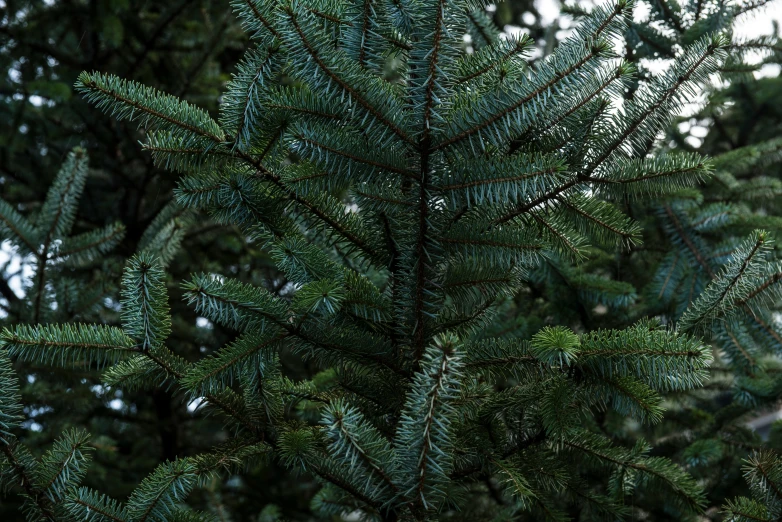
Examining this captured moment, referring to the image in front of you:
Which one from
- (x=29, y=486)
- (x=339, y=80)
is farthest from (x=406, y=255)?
(x=29, y=486)

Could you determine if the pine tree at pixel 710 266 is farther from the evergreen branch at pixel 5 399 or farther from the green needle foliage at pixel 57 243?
the green needle foliage at pixel 57 243

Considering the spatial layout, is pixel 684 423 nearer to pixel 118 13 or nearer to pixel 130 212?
pixel 130 212

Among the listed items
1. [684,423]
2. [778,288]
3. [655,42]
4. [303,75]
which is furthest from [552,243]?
[684,423]

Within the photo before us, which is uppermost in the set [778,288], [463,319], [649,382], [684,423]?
[684,423]

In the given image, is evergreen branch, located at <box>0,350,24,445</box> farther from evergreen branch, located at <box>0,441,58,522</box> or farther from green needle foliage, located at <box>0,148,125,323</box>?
green needle foliage, located at <box>0,148,125,323</box>

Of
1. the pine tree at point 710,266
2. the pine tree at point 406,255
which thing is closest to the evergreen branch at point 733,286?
the pine tree at point 406,255

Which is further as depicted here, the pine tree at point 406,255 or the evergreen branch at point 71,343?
the evergreen branch at point 71,343

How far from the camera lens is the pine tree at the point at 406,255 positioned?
5.23ft

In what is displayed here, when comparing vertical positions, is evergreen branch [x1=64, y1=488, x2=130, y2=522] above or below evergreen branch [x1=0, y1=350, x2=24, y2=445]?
below

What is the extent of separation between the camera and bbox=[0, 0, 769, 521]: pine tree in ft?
5.23

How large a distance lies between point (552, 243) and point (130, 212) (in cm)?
388

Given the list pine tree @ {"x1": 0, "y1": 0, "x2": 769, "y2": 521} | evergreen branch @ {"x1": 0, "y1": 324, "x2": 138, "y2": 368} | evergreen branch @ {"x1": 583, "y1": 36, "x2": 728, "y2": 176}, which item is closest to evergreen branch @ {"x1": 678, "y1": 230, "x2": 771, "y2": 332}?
pine tree @ {"x1": 0, "y1": 0, "x2": 769, "y2": 521}

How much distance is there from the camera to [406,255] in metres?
1.84

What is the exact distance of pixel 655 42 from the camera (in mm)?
3191
